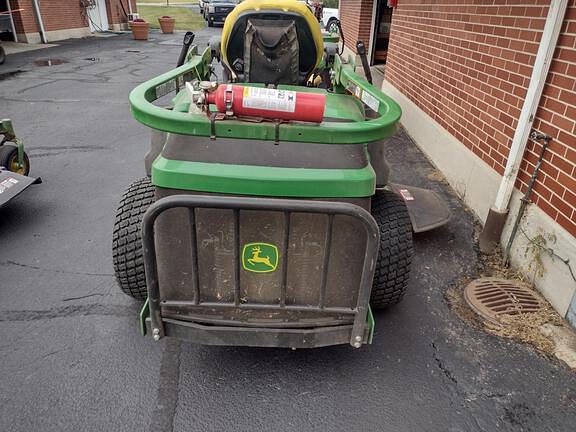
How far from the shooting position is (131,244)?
240 cm

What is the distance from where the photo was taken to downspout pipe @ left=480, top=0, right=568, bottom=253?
279 centimetres

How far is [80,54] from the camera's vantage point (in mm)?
13289

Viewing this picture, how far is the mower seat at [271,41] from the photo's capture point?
10.2 ft

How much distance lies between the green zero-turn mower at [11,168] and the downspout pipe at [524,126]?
363 cm

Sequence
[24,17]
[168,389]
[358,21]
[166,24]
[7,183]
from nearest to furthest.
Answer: [168,389]
[7,183]
[358,21]
[24,17]
[166,24]

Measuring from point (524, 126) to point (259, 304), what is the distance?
2.27m

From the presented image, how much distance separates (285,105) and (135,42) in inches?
682

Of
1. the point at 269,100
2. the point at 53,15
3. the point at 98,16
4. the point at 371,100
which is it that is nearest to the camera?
the point at 269,100

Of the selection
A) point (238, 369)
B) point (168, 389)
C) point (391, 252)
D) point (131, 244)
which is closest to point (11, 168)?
point (131, 244)

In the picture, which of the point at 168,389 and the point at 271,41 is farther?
the point at 271,41

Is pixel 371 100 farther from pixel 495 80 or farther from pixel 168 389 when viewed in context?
pixel 168 389

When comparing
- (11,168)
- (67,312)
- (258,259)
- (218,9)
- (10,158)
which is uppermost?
(258,259)

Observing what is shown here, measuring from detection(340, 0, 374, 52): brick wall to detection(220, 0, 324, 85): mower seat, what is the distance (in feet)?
28.7

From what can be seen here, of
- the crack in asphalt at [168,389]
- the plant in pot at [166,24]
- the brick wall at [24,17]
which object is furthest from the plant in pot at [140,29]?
the crack in asphalt at [168,389]
